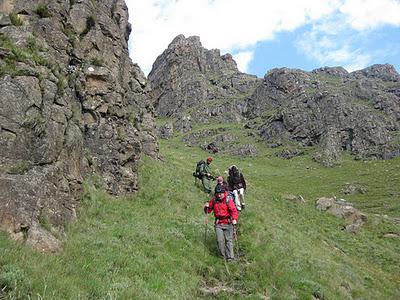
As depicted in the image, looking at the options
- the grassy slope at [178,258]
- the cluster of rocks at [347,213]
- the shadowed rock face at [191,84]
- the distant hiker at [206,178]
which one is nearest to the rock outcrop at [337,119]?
the shadowed rock face at [191,84]

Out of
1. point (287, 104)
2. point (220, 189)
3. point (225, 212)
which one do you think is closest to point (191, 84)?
point (287, 104)

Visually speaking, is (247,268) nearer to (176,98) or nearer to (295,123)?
(295,123)

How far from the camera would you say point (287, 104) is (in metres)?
144

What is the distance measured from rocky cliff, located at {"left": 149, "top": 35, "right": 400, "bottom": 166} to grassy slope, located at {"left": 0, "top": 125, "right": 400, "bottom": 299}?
84.8 metres

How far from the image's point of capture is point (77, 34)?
74.9 feet

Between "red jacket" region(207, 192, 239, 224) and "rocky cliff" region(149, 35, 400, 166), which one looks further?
"rocky cliff" region(149, 35, 400, 166)

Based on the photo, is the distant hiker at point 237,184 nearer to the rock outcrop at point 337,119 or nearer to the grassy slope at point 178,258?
the grassy slope at point 178,258

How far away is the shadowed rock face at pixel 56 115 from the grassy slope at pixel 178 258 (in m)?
1.15

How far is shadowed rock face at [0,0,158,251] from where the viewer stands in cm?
1223

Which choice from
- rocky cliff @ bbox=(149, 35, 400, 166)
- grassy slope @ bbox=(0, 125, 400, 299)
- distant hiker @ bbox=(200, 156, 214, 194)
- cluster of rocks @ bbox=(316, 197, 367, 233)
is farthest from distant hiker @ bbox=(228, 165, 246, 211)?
rocky cliff @ bbox=(149, 35, 400, 166)

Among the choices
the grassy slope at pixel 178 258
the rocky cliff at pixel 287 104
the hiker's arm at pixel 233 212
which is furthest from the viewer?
the rocky cliff at pixel 287 104

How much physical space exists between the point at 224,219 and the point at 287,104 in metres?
132

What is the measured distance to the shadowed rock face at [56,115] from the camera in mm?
12227

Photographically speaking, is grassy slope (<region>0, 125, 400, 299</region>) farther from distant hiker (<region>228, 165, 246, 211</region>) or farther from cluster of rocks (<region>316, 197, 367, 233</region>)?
cluster of rocks (<region>316, 197, 367, 233</region>)
